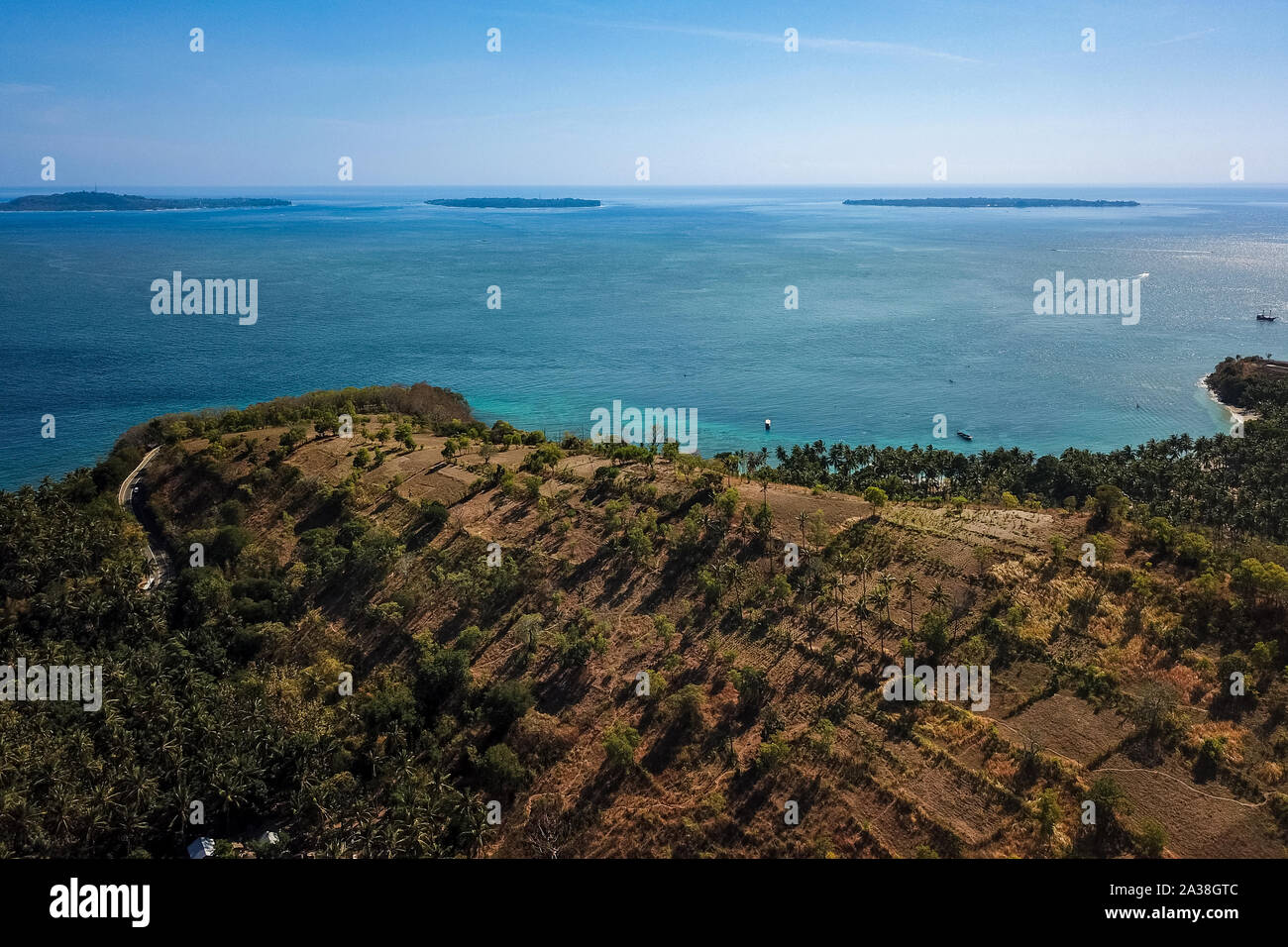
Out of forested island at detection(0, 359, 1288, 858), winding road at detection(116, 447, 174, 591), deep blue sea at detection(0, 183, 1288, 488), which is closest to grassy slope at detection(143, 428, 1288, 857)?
forested island at detection(0, 359, 1288, 858)

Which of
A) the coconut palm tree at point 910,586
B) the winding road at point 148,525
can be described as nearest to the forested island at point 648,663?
the coconut palm tree at point 910,586

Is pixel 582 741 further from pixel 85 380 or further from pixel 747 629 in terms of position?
pixel 85 380

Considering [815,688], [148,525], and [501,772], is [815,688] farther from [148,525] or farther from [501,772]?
[148,525]

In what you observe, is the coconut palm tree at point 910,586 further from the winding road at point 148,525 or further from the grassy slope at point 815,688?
the winding road at point 148,525

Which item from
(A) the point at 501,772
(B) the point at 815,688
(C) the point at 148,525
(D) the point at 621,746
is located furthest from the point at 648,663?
(C) the point at 148,525
